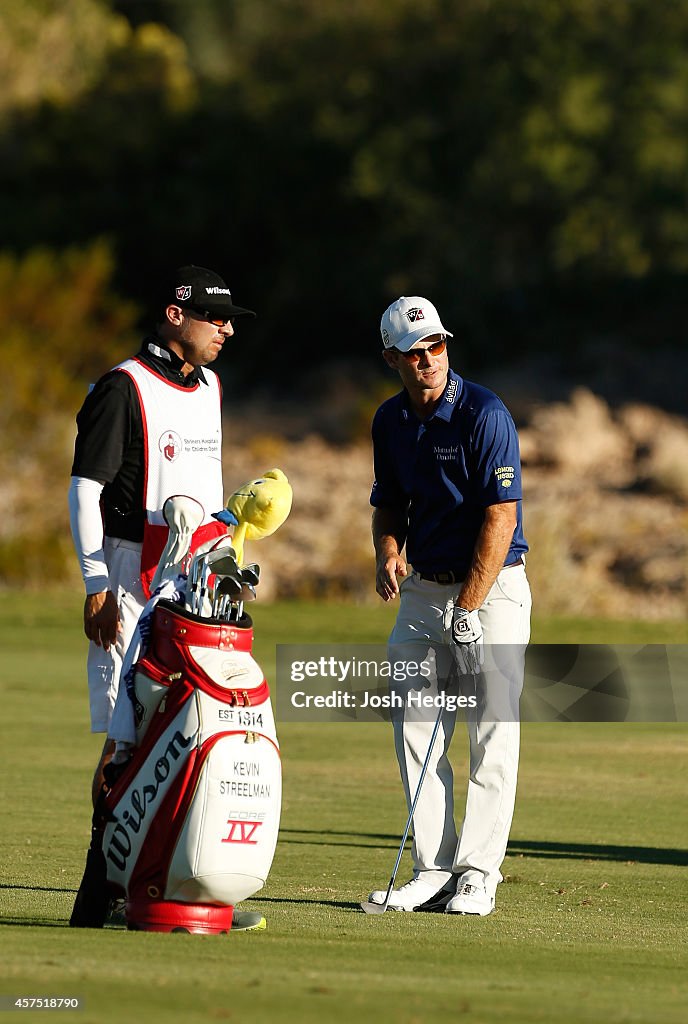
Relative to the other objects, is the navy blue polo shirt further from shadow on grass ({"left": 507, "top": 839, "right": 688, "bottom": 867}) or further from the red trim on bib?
shadow on grass ({"left": 507, "top": 839, "right": 688, "bottom": 867})

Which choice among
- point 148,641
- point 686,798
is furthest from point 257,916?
point 686,798

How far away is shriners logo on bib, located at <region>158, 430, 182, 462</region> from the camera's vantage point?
21.1ft

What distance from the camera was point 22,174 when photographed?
1966 inches

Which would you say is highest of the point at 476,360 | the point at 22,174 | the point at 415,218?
the point at 22,174

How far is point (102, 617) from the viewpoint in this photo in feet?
20.6

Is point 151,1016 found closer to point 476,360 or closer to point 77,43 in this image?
point 476,360

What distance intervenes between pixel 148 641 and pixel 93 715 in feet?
2.57

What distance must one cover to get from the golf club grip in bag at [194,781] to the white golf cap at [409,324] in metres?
1.50

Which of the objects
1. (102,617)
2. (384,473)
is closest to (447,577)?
(384,473)

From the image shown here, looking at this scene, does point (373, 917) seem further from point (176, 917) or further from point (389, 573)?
point (389, 573)

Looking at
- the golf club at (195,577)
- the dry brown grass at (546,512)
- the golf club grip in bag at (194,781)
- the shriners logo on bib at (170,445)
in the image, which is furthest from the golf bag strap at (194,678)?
the dry brown grass at (546,512)
